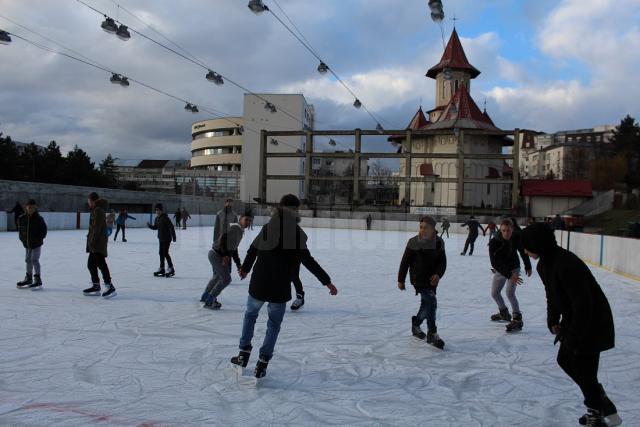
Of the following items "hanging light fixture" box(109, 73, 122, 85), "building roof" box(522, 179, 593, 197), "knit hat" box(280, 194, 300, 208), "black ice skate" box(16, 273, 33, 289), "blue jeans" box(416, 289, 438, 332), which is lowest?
"black ice skate" box(16, 273, 33, 289)

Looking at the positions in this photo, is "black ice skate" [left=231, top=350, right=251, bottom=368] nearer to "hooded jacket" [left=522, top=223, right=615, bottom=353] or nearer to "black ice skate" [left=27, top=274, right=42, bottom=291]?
"hooded jacket" [left=522, top=223, right=615, bottom=353]

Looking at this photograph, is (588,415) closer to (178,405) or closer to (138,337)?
(178,405)

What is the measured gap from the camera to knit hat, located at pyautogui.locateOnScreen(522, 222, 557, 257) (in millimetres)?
3422

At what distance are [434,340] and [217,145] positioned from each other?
3054 inches

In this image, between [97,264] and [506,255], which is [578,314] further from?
[97,264]

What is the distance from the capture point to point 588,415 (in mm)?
3480

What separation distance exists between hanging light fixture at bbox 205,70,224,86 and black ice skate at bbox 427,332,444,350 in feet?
34.7

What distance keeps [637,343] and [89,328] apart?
6037 mm

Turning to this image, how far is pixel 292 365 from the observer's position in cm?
479

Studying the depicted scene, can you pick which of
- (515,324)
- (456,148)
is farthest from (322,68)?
(456,148)

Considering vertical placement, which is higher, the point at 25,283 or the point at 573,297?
the point at 573,297

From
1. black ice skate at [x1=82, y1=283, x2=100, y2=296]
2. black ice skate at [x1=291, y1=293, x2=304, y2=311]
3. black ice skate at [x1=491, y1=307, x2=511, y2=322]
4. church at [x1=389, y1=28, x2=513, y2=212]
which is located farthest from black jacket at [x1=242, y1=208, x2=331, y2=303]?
church at [x1=389, y1=28, x2=513, y2=212]

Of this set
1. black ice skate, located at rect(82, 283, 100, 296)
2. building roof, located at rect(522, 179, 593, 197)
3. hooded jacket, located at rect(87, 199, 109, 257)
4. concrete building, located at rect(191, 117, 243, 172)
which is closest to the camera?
hooded jacket, located at rect(87, 199, 109, 257)

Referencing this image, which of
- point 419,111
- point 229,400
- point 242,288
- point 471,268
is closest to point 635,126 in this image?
point 419,111
